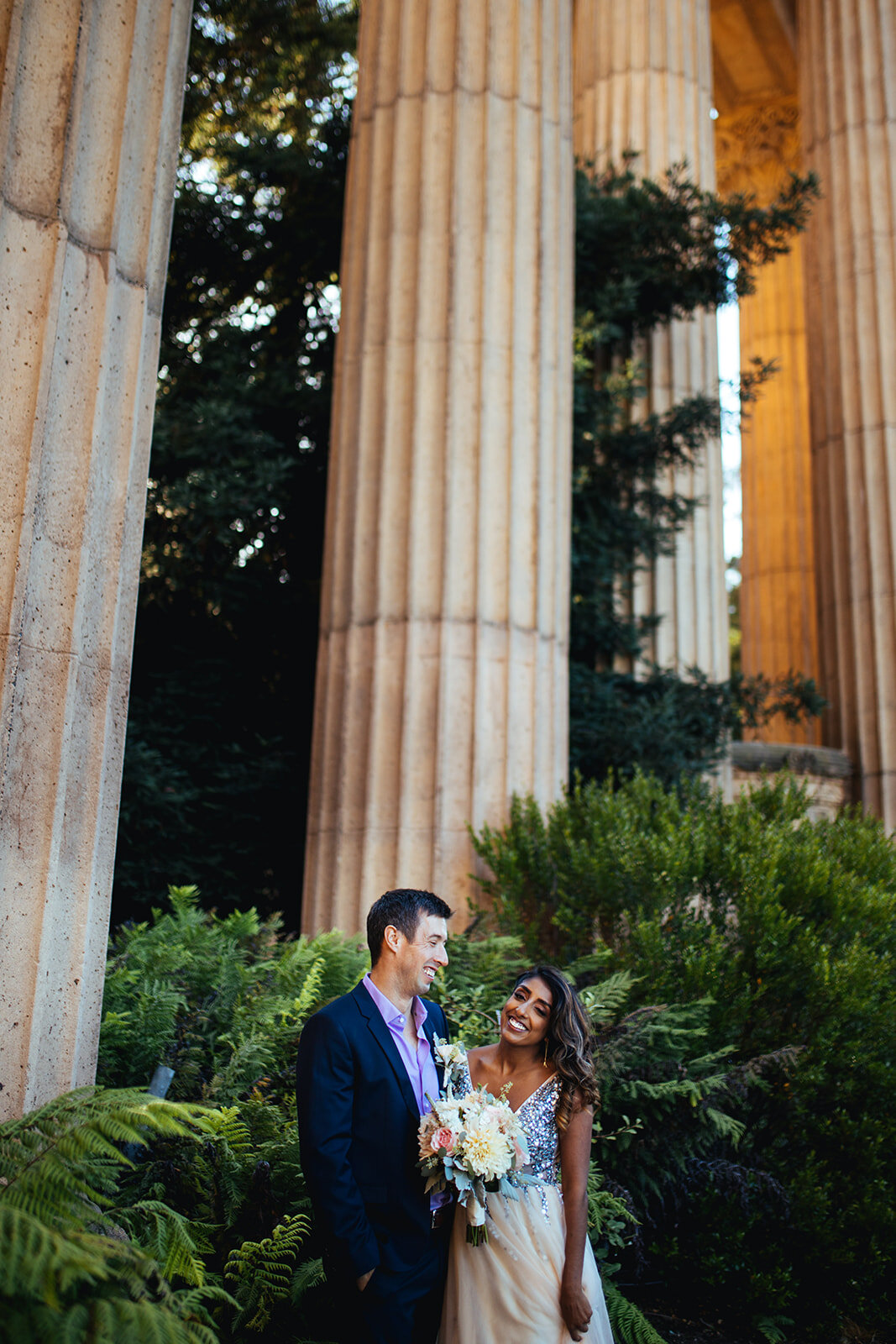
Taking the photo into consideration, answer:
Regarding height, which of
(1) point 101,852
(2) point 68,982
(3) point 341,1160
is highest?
(1) point 101,852

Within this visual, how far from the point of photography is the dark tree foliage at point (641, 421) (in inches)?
501

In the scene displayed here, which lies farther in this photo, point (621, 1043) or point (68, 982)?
point (621, 1043)

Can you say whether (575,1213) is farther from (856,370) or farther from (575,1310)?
(856,370)

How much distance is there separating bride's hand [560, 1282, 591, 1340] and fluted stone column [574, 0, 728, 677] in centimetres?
953

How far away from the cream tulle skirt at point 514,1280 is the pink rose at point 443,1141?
473mm

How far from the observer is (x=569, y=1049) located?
13.3 feet

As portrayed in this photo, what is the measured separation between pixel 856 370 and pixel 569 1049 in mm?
14615

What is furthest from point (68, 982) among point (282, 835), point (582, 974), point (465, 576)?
point (282, 835)

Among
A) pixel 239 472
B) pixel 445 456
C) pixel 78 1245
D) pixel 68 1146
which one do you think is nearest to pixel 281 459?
pixel 239 472

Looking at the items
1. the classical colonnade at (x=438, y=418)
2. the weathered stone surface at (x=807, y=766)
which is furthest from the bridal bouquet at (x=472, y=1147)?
the weathered stone surface at (x=807, y=766)

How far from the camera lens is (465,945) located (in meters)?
7.10

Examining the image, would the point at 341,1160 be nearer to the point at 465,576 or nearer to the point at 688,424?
the point at 465,576

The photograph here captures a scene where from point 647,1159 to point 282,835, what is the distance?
601 cm

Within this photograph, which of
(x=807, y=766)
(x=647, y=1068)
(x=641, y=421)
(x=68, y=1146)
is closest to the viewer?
(x=68, y=1146)
